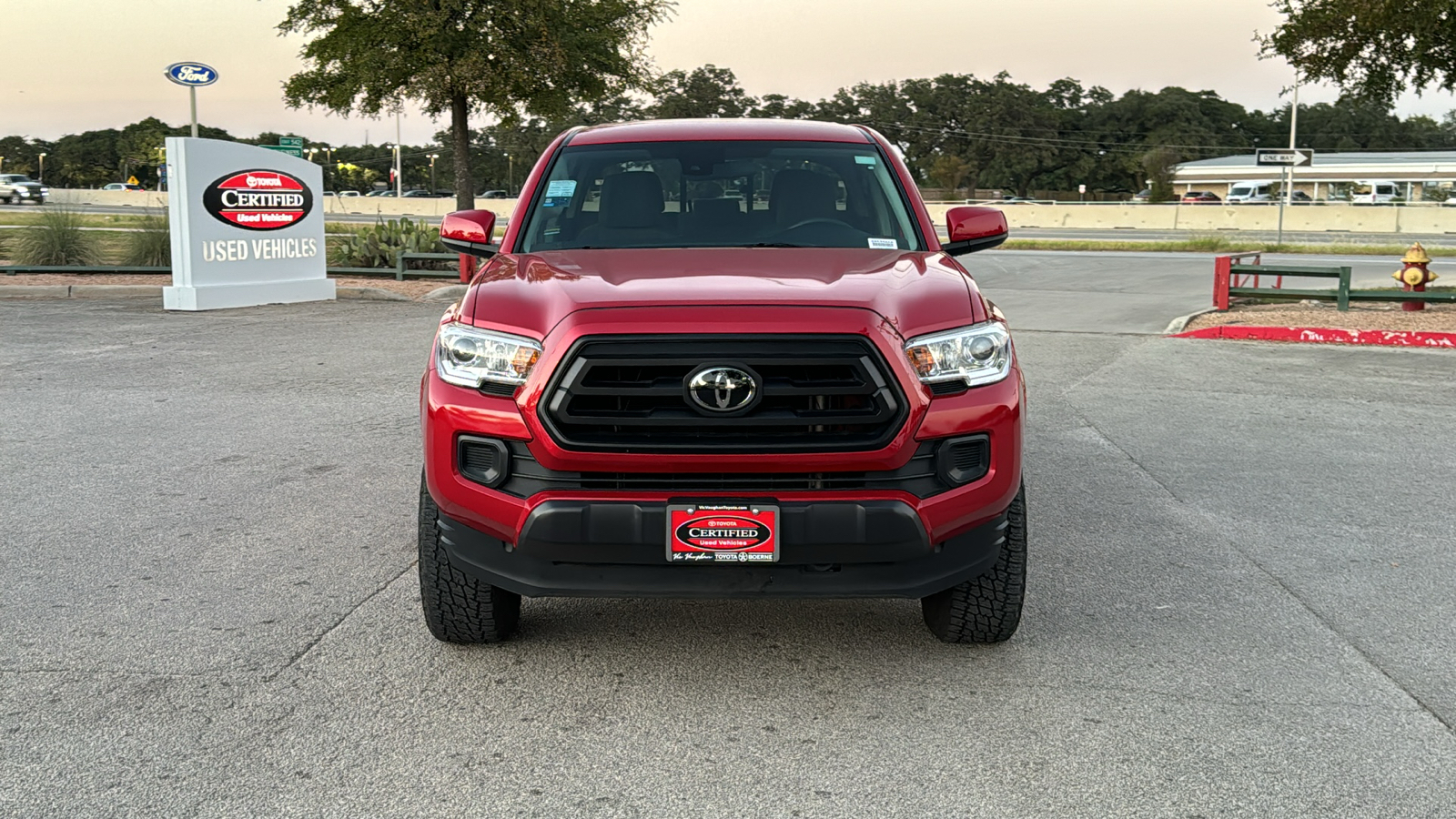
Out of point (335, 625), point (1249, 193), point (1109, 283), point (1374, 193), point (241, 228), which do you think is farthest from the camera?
point (1249, 193)

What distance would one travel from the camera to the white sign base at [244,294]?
15656 mm

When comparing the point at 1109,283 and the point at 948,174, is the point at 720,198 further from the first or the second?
the point at 948,174

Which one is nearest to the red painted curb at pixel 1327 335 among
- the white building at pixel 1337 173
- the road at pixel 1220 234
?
the road at pixel 1220 234

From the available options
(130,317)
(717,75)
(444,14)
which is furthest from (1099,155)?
Result: (130,317)

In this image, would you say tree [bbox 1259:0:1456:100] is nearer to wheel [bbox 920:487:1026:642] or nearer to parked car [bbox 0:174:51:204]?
wheel [bbox 920:487:1026:642]

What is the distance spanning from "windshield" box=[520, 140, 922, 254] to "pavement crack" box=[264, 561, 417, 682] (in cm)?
141

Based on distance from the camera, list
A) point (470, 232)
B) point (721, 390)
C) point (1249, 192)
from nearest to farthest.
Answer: point (721, 390) → point (470, 232) → point (1249, 192)

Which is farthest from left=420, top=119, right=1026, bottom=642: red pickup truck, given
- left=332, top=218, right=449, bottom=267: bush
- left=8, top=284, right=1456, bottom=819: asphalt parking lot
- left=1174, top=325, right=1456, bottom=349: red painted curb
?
left=332, top=218, right=449, bottom=267: bush

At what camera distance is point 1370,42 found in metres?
16.6

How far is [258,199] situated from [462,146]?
852 cm

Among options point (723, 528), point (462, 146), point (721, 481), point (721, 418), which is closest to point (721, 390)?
point (721, 418)

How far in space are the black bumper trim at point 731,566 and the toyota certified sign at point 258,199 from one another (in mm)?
13546

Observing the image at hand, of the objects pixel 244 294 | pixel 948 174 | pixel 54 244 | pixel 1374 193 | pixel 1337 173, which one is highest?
pixel 1337 173

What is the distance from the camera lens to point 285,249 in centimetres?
1719
